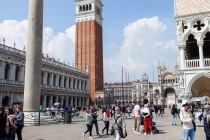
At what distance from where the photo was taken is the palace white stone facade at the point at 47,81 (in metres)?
41.4

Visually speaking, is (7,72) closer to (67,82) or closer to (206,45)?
(67,82)

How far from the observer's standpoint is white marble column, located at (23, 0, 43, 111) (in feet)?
55.3

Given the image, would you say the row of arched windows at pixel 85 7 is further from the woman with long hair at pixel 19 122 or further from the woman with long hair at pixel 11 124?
the woman with long hair at pixel 11 124

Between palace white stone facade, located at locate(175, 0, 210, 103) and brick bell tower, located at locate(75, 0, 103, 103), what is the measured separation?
197 ft

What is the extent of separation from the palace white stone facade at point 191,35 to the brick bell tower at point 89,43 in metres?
60.1

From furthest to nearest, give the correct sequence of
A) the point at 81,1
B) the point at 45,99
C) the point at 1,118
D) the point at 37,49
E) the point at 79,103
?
the point at 81,1 < the point at 79,103 < the point at 45,99 < the point at 37,49 < the point at 1,118

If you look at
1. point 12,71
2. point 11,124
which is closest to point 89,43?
point 12,71

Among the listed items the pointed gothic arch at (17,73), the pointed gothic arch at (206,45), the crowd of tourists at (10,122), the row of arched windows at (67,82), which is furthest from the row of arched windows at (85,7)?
the crowd of tourists at (10,122)

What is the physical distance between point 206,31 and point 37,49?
13.5 meters

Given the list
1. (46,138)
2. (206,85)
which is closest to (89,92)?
(206,85)

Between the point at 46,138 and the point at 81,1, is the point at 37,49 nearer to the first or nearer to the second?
the point at 46,138

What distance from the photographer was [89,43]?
8106cm

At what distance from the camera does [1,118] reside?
314 inches

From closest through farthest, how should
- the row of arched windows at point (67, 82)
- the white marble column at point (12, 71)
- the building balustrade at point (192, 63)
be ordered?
the building balustrade at point (192, 63) < the white marble column at point (12, 71) < the row of arched windows at point (67, 82)
